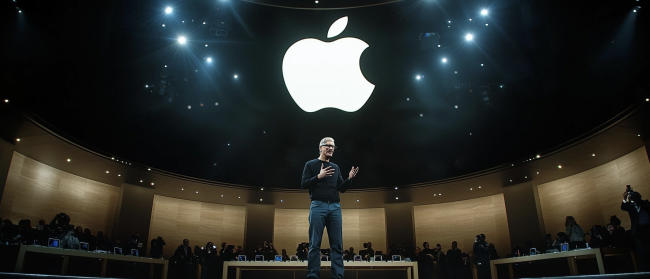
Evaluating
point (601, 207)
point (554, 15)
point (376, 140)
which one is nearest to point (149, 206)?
point (376, 140)

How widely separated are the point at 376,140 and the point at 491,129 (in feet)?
13.0

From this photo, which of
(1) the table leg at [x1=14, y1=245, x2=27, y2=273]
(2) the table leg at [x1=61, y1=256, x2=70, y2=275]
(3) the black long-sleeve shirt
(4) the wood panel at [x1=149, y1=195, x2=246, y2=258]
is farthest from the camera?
(4) the wood panel at [x1=149, y1=195, x2=246, y2=258]

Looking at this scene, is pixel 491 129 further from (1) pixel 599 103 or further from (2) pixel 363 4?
(2) pixel 363 4

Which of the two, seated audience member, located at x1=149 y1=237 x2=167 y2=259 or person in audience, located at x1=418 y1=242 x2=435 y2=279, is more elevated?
seated audience member, located at x1=149 y1=237 x2=167 y2=259

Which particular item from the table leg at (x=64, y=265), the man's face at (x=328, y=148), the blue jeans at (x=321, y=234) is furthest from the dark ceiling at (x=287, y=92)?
the blue jeans at (x=321, y=234)

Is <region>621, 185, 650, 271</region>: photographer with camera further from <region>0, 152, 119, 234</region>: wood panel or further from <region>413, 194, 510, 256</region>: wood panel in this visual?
<region>0, 152, 119, 234</region>: wood panel

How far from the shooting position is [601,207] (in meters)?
13.9

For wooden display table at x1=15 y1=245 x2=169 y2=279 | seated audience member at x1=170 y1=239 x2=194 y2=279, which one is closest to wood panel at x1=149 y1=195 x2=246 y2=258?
seated audience member at x1=170 y1=239 x2=194 y2=279

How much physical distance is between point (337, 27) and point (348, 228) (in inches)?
473

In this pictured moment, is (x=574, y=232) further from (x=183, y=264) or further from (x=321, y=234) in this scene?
(x=183, y=264)

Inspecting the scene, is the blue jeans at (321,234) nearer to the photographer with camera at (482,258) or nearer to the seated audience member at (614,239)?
the seated audience member at (614,239)

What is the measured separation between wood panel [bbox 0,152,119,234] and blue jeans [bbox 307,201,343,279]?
41.6 feet

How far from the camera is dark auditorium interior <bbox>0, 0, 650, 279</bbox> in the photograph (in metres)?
A: 9.39

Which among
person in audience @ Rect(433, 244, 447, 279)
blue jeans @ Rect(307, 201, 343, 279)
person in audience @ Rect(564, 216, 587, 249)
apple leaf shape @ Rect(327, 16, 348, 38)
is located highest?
apple leaf shape @ Rect(327, 16, 348, 38)
